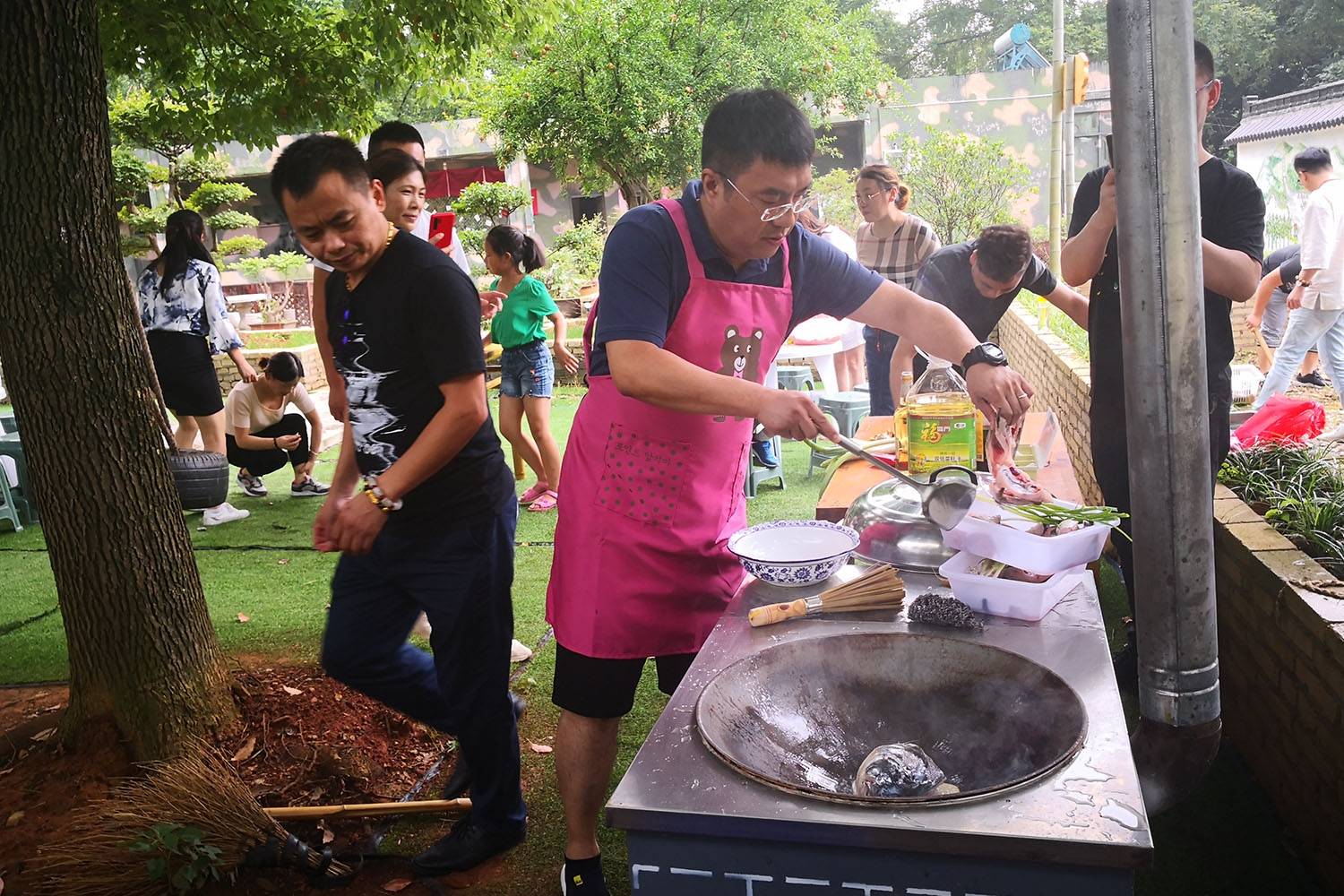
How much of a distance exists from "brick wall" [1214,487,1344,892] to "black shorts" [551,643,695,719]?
5.39 ft

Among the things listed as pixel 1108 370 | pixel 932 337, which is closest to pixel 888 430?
pixel 1108 370

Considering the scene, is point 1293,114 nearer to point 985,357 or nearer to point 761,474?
point 761,474

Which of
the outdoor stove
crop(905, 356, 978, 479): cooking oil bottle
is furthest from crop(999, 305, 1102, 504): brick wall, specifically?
the outdoor stove

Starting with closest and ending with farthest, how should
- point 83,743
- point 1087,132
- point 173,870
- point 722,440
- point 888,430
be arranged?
point 722,440, point 173,870, point 83,743, point 888,430, point 1087,132

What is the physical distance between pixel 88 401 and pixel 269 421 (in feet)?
13.7

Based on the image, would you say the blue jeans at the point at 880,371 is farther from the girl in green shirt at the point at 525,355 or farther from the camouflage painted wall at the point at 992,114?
the camouflage painted wall at the point at 992,114

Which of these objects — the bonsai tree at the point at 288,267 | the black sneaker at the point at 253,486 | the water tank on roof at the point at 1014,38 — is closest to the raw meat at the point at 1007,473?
the black sneaker at the point at 253,486

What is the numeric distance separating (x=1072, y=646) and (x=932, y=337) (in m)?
0.88

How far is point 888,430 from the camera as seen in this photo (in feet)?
14.5

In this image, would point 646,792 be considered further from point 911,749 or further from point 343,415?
point 343,415

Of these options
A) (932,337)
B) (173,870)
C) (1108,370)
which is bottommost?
(173,870)

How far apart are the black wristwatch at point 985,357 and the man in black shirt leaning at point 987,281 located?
1.72 metres

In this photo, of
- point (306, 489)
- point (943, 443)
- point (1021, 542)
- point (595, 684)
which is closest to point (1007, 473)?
point (943, 443)

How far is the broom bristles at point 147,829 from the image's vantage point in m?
2.72
